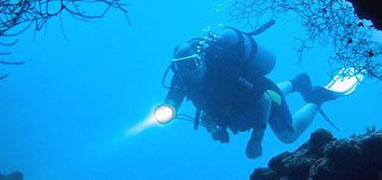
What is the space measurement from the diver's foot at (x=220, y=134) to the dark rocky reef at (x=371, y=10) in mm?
4810

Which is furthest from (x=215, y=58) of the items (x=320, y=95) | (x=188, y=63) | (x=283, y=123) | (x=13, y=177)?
(x=13, y=177)

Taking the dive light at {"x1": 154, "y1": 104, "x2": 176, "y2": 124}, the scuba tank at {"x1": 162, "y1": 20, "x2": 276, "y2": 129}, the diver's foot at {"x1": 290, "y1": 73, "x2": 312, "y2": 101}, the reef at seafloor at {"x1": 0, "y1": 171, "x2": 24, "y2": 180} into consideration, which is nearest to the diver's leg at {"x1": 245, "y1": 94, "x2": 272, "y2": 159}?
the scuba tank at {"x1": 162, "y1": 20, "x2": 276, "y2": 129}

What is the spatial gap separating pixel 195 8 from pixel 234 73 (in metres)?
81.9

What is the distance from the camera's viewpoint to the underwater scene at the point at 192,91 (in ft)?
18.1

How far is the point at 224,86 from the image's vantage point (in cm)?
827

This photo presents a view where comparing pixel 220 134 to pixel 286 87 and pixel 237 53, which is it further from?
pixel 286 87

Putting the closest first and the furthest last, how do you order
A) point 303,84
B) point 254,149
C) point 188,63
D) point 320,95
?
point 254,149 → point 188,63 → point 320,95 → point 303,84

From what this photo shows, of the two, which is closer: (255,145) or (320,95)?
(255,145)

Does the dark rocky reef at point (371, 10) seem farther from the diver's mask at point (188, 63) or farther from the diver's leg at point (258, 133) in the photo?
the diver's mask at point (188, 63)

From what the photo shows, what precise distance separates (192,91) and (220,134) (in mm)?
1058

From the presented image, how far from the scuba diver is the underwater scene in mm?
29

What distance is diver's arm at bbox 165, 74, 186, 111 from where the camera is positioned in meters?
8.59

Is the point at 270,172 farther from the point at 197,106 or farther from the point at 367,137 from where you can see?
the point at 197,106

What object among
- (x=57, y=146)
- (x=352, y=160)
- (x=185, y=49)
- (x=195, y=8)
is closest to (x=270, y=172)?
(x=352, y=160)
